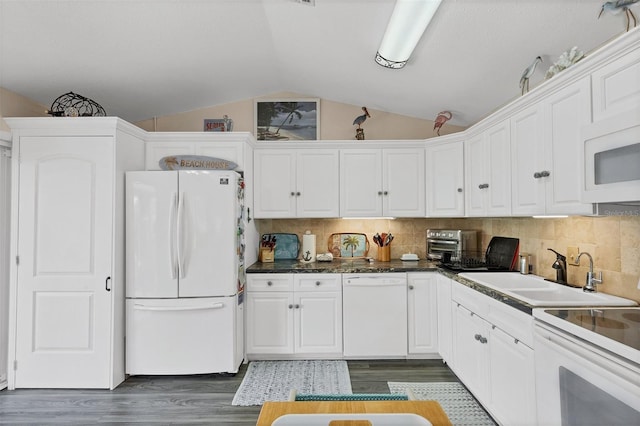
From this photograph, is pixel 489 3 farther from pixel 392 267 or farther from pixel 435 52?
pixel 392 267

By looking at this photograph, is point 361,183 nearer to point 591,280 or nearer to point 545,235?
point 545,235

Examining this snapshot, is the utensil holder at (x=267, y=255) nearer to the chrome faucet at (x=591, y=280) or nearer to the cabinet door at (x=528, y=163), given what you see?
the cabinet door at (x=528, y=163)

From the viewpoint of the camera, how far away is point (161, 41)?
8.71 feet

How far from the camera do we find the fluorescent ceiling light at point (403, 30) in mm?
1946

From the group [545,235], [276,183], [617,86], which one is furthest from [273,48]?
[545,235]

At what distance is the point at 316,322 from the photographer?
330 cm

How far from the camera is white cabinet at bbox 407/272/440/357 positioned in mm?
3293

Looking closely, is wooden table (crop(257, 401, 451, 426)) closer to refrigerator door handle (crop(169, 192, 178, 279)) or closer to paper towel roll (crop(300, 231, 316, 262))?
refrigerator door handle (crop(169, 192, 178, 279))

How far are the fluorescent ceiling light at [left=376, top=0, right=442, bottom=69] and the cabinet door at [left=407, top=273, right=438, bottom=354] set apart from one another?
77.2 inches

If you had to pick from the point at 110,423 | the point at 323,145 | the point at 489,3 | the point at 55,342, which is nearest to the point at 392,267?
Result: the point at 323,145

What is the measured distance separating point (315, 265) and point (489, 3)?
256 centimetres

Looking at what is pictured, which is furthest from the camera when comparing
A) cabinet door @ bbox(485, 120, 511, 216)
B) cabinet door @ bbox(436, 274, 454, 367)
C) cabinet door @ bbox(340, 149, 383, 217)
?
cabinet door @ bbox(340, 149, 383, 217)

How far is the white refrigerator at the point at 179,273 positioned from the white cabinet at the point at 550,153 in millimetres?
2325

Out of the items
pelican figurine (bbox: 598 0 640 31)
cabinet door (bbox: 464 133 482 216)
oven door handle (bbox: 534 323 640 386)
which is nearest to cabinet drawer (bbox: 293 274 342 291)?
cabinet door (bbox: 464 133 482 216)
